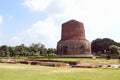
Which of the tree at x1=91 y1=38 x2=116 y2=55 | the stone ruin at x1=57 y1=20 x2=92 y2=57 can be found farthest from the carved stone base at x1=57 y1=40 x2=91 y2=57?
the tree at x1=91 y1=38 x2=116 y2=55

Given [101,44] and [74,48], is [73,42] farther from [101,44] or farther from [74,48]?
[101,44]

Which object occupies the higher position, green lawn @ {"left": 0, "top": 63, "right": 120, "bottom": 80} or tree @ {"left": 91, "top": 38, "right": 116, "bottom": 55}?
tree @ {"left": 91, "top": 38, "right": 116, "bottom": 55}

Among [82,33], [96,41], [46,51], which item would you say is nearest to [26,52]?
[46,51]

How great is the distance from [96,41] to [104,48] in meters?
3.83

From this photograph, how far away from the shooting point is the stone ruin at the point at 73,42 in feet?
168

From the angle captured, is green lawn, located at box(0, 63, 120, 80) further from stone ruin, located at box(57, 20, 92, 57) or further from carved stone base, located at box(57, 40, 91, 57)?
carved stone base, located at box(57, 40, 91, 57)

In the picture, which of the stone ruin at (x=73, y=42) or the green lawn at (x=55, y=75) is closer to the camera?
the green lawn at (x=55, y=75)

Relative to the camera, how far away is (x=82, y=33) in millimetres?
54594

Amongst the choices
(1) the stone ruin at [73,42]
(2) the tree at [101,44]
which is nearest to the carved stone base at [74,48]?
(1) the stone ruin at [73,42]

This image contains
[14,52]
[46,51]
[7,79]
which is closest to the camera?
[7,79]

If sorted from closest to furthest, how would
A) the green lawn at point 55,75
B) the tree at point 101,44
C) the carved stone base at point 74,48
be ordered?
1. the green lawn at point 55,75
2. the carved stone base at point 74,48
3. the tree at point 101,44

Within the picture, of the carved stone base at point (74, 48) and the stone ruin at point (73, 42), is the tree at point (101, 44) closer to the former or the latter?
the stone ruin at point (73, 42)

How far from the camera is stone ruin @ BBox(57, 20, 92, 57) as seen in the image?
5125 cm

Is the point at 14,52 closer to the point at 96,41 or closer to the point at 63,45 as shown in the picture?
the point at 63,45
